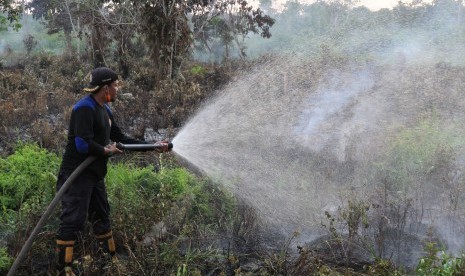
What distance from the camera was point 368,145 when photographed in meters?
7.29

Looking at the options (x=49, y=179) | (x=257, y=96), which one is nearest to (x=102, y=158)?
(x=49, y=179)

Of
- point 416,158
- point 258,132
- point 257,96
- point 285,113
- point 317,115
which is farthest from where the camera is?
point 257,96

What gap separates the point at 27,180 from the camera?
16.1ft

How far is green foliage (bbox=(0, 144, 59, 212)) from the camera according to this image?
4.63 metres

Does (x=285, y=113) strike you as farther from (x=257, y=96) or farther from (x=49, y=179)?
(x=49, y=179)

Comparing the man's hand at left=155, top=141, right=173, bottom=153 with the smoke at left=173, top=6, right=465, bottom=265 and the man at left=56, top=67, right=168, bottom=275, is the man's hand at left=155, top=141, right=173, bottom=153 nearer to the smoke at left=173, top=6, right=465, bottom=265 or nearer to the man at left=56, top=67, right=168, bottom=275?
the man at left=56, top=67, right=168, bottom=275

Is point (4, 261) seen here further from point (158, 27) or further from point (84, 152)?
point (158, 27)

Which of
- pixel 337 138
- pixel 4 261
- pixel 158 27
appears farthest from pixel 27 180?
pixel 158 27

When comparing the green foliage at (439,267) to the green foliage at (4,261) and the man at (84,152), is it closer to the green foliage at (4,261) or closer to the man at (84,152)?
the man at (84,152)

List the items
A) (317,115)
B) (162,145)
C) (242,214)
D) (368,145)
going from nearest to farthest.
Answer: (162,145) → (242,214) → (368,145) → (317,115)

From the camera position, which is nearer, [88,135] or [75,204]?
[88,135]

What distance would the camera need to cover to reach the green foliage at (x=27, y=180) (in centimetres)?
463

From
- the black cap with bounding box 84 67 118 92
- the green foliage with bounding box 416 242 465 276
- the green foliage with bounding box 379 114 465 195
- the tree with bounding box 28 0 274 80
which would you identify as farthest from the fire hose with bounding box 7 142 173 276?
the tree with bounding box 28 0 274 80

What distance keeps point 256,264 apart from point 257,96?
6.08m
